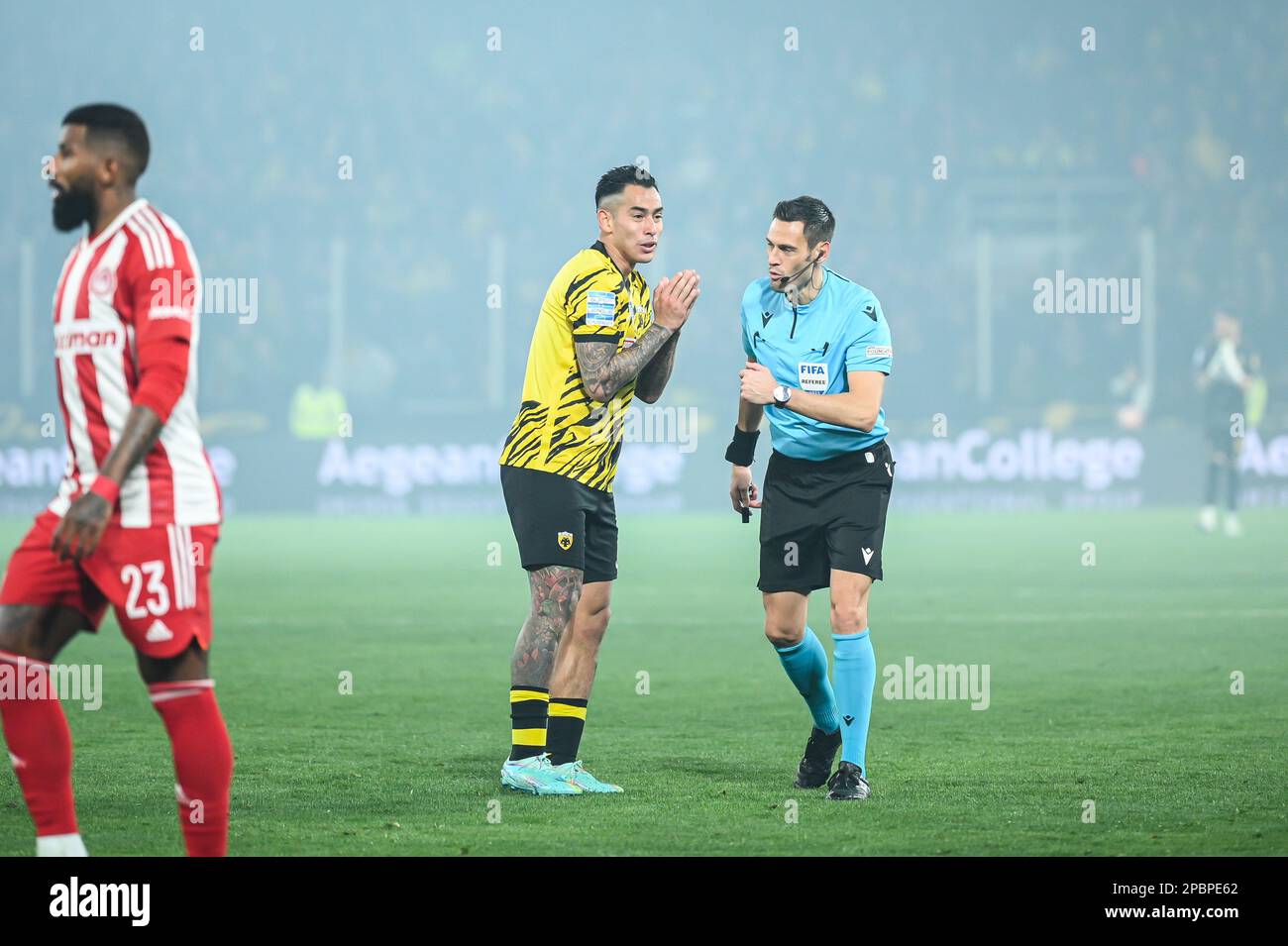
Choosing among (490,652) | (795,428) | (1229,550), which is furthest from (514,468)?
(1229,550)

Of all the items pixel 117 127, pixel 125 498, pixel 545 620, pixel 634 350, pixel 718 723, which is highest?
pixel 117 127

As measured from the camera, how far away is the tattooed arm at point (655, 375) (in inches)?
246

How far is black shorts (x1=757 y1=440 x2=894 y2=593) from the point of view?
20.0 feet

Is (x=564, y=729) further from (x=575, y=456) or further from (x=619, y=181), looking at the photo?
(x=619, y=181)

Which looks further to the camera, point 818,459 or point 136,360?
point 818,459

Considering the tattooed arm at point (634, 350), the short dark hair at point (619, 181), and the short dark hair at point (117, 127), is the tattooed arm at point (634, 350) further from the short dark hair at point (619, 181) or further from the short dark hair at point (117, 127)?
the short dark hair at point (117, 127)

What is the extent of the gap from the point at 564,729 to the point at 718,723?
181 centimetres

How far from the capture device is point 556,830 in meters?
5.26

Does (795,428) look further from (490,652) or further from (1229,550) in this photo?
(1229,550)

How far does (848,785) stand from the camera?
5.82m

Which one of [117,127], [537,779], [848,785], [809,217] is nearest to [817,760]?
[848,785]

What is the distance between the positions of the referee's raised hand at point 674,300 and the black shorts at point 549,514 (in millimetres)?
630

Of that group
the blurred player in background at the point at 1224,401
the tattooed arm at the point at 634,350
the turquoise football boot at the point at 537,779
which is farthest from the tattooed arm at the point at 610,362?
the blurred player in background at the point at 1224,401
